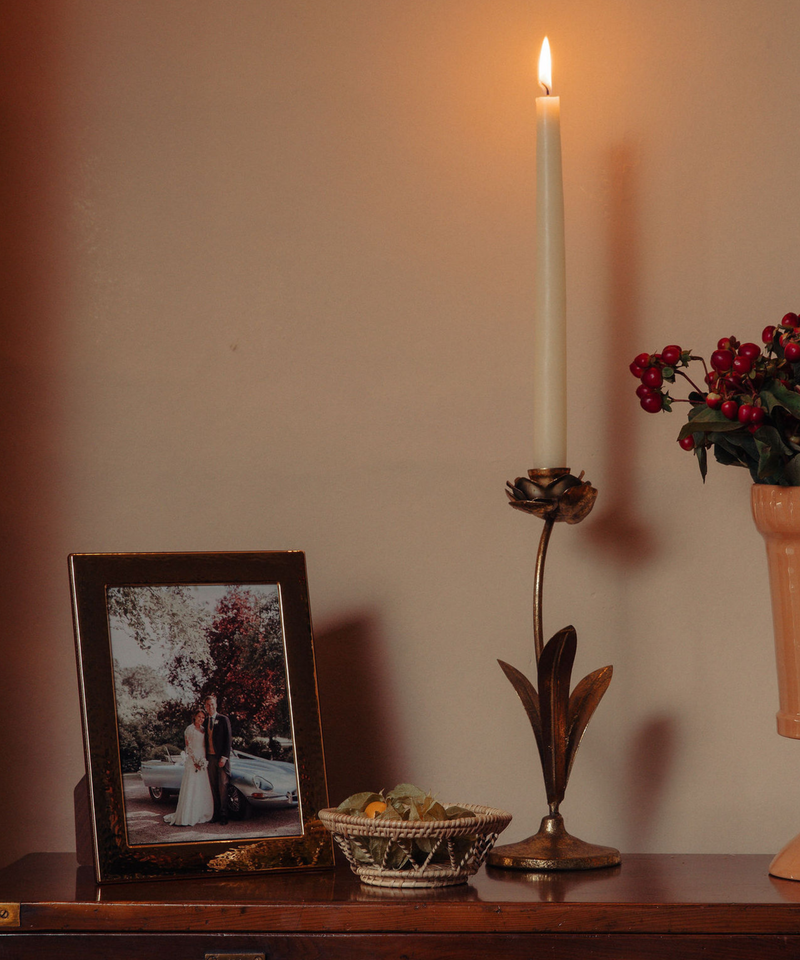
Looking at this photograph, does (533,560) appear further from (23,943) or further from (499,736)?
(23,943)

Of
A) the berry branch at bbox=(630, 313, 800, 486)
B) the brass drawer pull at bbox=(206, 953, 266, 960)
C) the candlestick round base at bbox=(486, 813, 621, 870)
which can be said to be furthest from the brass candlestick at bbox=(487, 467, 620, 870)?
the brass drawer pull at bbox=(206, 953, 266, 960)

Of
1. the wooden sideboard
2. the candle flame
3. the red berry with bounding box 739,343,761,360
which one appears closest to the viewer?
the wooden sideboard

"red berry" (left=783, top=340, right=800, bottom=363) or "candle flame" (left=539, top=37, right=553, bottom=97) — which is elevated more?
"candle flame" (left=539, top=37, right=553, bottom=97)

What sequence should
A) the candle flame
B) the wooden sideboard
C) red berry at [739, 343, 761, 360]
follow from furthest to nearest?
the candle flame
red berry at [739, 343, 761, 360]
the wooden sideboard

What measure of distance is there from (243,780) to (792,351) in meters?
0.56

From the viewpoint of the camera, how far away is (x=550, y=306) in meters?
0.82

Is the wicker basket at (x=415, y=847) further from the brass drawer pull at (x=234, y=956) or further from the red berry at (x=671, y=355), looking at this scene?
the red berry at (x=671, y=355)

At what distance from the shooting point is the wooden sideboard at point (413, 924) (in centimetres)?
64

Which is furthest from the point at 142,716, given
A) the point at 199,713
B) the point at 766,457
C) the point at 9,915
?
the point at 766,457

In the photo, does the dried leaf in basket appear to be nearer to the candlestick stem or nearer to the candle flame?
the candlestick stem

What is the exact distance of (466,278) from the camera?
0.98 meters

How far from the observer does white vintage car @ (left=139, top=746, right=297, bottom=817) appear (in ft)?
2.57

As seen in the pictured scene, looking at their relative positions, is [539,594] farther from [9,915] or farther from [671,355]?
[9,915]

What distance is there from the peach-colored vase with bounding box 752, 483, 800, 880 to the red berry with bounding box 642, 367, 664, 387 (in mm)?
116
